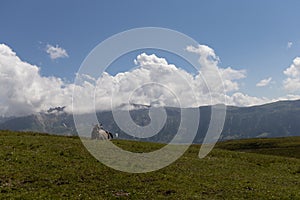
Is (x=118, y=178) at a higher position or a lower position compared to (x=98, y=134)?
Answer: lower

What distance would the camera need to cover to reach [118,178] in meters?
33.8

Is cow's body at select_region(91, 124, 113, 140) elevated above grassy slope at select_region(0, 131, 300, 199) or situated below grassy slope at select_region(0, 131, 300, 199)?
above

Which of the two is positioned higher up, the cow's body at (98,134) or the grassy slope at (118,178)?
the cow's body at (98,134)

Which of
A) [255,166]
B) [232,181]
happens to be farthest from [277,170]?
[232,181]

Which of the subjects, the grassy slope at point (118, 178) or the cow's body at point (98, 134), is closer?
the grassy slope at point (118, 178)

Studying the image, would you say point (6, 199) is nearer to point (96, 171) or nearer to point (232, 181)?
point (96, 171)

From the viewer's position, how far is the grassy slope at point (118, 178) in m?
29.3

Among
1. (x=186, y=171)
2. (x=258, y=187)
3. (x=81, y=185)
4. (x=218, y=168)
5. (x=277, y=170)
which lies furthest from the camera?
(x=277, y=170)

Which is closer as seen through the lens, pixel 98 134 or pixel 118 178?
pixel 118 178

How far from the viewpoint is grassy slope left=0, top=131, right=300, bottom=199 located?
29266mm

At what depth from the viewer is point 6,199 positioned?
84.4ft

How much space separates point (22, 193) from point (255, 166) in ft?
102

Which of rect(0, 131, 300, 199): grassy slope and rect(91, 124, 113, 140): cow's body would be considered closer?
rect(0, 131, 300, 199): grassy slope

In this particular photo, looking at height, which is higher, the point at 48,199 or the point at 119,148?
the point at 119,148
